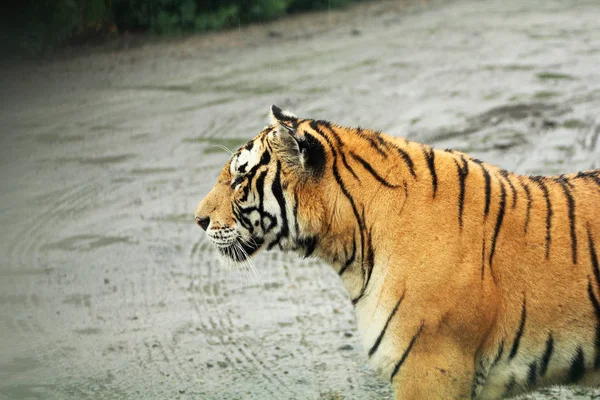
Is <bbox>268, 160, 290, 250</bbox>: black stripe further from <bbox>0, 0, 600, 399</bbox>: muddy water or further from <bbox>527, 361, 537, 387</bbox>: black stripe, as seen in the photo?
<bbox>0, 0, 600, 399</bbox>: muddy water

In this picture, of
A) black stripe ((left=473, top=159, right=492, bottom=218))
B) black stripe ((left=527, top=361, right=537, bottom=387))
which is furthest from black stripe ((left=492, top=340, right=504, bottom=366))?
black stripe ((left=473, top=159, right=492, bottom=218))

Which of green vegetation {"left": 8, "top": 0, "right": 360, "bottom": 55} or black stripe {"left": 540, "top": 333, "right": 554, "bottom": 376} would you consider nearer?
black stripe {"left": 540, "top": 333, "right": 554, "bottom": 376}

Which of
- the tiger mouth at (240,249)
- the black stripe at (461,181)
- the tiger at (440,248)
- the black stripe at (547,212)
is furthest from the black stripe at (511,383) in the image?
the tiger mouth at (240,249)

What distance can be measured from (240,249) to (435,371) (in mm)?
949

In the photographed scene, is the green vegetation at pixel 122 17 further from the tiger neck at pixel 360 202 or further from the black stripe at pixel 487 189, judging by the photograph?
the black stripe at pixel 487 189

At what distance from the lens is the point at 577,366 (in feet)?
10.3

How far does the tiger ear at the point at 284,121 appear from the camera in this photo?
323cm

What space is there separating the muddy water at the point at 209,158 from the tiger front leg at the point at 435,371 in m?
1.18

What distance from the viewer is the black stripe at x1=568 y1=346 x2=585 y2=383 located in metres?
3.14

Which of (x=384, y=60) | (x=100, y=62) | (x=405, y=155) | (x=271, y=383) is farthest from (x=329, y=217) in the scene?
(x=100, y=62)

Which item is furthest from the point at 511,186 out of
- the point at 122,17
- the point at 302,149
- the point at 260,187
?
the point at 122,17

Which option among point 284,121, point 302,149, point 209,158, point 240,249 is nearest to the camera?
point 302,149

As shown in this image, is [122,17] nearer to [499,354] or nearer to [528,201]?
[528,201]

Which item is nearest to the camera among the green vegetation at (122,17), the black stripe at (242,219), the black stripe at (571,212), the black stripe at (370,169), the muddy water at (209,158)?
the black stripe at (571,212)
